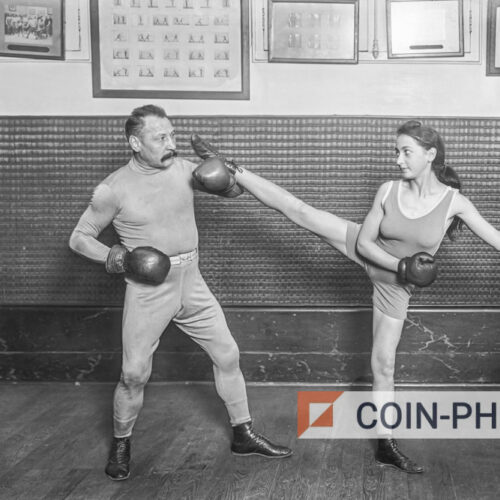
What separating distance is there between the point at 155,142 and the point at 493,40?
83.2 inches

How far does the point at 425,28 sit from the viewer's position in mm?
3934

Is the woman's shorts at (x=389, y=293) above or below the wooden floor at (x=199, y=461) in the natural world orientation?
above

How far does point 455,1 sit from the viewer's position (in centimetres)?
390

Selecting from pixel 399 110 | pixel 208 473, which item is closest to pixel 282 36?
pixel 399 110

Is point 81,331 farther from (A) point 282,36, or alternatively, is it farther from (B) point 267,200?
(A) point 282,36

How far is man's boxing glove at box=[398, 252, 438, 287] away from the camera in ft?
9.18

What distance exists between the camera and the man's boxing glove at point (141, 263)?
9.05ft

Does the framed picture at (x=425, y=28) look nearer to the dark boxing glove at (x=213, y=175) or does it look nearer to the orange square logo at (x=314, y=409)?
the dark boxing glove at (x=213, y=175)

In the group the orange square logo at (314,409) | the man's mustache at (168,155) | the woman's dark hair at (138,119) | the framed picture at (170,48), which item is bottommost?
the orange square logo at (314,409)

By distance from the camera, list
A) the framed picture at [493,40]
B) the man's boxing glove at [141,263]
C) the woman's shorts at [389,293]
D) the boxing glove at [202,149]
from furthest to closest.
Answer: the framed picture at [493,40], the boxing glove at [202,149], the woman's shorts at [389,293], the man's boxing glove at [141,263]

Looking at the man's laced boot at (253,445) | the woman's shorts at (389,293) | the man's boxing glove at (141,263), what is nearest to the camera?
the man's boxing glove at (141,263)

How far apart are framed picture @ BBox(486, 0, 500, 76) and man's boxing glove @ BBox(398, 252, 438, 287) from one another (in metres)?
1.63

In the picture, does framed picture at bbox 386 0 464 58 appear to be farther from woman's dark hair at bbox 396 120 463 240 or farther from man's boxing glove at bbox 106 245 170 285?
man's boxing glove at bbox 106 245 170 285

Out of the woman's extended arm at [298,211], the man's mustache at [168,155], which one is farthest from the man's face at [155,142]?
the woman's extended arm at [298,211]
